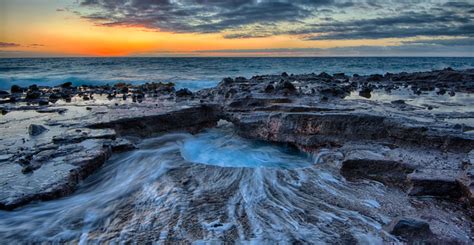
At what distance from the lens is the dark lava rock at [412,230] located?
11.5ft

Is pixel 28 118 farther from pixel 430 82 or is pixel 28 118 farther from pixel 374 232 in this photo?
pixel 430 82

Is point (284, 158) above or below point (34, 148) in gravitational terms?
below

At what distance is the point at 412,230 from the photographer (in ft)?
11.6

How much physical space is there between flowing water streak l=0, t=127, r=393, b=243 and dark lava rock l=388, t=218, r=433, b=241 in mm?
236

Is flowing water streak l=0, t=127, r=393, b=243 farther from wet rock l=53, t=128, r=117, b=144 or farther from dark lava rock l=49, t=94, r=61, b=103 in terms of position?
dark lava rock l=49, t=94, r=61, b=103

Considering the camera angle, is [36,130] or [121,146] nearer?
[121,146]

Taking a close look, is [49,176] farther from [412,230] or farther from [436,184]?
[436,184]

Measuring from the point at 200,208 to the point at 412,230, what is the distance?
2.44 meters

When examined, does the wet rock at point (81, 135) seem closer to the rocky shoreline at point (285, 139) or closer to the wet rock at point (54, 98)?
the rocky shoreline at point (285, 139)

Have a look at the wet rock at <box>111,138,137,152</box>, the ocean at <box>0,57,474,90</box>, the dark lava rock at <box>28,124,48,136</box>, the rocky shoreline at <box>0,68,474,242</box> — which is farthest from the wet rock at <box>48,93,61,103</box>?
the ocean at <box>0,57,474,90</box>

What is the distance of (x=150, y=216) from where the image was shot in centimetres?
416

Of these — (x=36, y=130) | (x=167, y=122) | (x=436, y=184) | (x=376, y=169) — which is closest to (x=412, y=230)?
(x=436, y=184)

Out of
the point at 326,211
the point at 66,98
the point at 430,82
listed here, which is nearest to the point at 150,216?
the point at 326,211

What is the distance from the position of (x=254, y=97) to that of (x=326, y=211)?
20.5ft
